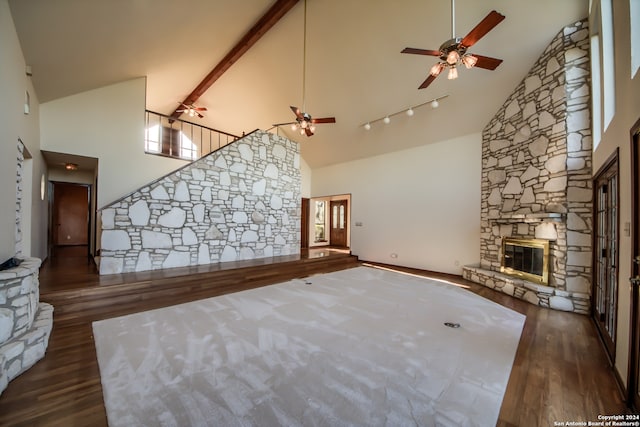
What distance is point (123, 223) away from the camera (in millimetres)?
4305

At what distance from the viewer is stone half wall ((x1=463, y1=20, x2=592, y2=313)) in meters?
3.60

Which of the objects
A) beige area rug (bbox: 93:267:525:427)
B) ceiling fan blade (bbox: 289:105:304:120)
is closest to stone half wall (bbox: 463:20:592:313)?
beige area rug (bbox: 93:267:525:427)

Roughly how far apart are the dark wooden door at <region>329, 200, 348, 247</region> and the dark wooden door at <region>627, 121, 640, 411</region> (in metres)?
8.10

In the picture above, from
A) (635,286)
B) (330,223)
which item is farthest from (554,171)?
(330,223)

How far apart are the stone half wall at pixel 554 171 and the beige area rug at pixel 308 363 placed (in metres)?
1.19

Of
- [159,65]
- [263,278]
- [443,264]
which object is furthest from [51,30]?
[443,264]

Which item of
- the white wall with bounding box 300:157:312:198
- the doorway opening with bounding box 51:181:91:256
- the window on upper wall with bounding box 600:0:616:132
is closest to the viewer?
the window on upper wall with bounding box 600:0:616:132

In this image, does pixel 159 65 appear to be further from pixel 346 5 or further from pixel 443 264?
pixel 443 264

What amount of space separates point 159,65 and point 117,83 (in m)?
1.05

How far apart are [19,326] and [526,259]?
6502 millimetres

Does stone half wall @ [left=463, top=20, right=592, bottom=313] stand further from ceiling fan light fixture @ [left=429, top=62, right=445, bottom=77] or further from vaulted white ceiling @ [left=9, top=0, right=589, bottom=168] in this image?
ceiling fan light fixture @ [left=429, top=62, right=445, bottom=77]

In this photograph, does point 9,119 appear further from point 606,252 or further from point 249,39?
point 606,252

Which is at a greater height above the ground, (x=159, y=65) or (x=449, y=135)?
(x=159, y=65)

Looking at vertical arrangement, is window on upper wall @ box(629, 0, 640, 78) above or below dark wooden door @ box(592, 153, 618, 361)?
above
